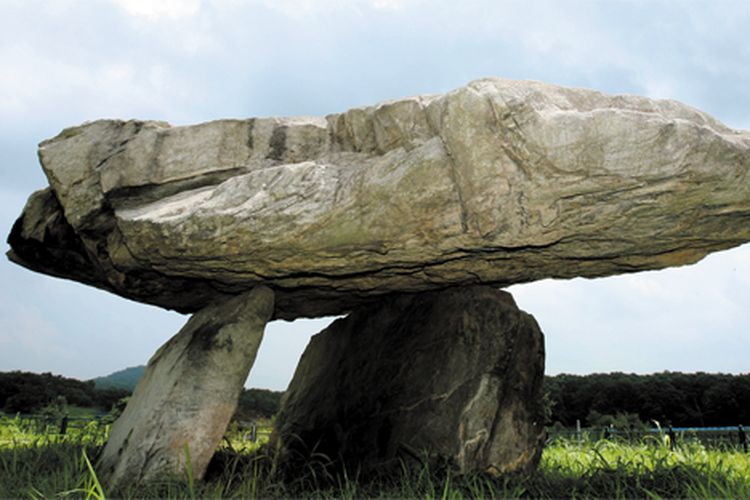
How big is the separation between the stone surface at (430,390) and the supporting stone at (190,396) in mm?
1295

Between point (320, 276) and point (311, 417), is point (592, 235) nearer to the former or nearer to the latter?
point (320, 276)

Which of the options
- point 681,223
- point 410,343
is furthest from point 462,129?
point 410,343

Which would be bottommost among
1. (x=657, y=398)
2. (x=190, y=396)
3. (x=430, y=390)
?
(x=190, y=396)

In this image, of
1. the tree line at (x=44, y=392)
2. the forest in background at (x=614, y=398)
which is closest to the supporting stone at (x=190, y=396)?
the forest in background at (x=614, y=398)

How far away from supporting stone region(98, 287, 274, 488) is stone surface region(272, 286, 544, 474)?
130cm

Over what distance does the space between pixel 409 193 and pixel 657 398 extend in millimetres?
16485

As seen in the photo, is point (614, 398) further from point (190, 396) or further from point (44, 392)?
point (44, 392)

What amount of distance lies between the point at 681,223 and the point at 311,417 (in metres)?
4.99

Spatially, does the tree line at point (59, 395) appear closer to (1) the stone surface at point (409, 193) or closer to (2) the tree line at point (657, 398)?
(2) the tree line at point (657, 398)

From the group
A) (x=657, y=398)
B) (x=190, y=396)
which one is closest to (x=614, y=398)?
(x=657, y=398)

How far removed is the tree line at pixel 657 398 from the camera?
17.7m

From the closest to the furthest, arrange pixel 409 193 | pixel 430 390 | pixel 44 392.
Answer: pixel 409 193, pixel 430 390, pixel 44 392

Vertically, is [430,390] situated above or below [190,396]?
above

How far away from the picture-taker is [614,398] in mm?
19047
